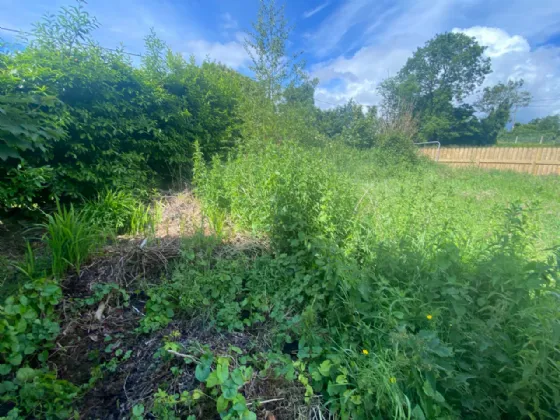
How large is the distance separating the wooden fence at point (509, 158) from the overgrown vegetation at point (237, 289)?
346 inches

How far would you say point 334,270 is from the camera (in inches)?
66.3

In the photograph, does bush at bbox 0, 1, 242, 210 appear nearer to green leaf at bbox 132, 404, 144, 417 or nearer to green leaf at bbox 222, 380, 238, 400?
green leaf at bbox 132, 404, 144, 417

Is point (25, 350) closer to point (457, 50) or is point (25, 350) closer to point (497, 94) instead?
point (457, 50)

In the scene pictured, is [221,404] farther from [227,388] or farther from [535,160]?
[535,160]

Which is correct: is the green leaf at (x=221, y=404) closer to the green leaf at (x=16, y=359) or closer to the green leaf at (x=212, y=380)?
the green leaf at (x=212, y=380)

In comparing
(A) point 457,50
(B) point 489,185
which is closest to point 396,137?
(B) point 489,185

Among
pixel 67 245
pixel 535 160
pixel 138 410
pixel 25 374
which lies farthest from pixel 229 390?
pixel 535 160

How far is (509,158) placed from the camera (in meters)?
10.8

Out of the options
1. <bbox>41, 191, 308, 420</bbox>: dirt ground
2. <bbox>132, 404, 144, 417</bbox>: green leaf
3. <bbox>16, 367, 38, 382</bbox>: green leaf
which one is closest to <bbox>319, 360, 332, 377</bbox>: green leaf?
<bbox>41, 191, 308, 420</bbox>: dirt ground

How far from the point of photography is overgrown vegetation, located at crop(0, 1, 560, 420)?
113cm

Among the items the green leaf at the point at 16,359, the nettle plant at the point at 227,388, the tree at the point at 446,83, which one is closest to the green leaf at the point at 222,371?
the nettle plant at the point at 227,388

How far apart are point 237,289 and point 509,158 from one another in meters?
14.0

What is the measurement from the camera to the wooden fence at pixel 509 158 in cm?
950

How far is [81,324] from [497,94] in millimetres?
40809
